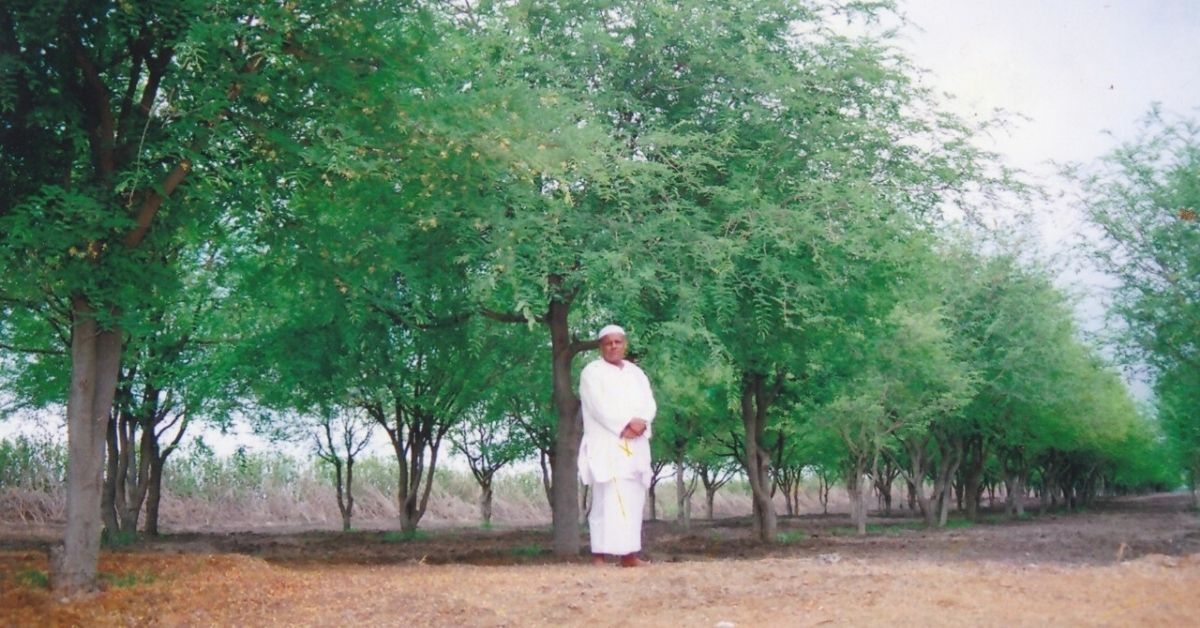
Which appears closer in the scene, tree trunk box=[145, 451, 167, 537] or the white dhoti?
the white dhoti

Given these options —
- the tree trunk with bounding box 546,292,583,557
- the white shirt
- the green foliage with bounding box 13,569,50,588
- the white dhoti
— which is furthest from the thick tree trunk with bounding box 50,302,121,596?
the tree trunk with bounding box 546,292,583,557

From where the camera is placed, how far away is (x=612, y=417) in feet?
45.0

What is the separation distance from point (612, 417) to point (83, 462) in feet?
19.2

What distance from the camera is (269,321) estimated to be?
81.5ft

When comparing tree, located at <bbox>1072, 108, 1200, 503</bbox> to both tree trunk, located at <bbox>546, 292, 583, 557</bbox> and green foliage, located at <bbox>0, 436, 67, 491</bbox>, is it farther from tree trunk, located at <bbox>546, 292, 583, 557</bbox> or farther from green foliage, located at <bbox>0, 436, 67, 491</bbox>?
green foliage, located at <bbox>0, 436, 67, 491</bbox>

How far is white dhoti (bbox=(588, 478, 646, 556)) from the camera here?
13.9 meters

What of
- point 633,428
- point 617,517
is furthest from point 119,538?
point 633,428

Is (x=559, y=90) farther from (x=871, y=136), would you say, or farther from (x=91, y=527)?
(x=91, y=527)

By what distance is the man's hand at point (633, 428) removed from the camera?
45.0 feet

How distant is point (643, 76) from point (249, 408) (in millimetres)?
16379

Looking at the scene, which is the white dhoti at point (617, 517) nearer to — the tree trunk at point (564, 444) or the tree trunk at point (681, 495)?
the tree trunk at point (564, 444)

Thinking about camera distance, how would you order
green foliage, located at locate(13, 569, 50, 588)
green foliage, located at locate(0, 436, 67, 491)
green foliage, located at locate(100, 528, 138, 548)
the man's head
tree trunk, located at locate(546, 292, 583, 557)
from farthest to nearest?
green foliage, located at locate(0, 436, 67, 491) < green foliage, located at locate(100, 528, 138, 548) < tree trunk, located at locate(546, 292, 583, 557) < the man's head < green foliage, located at locate(13, 569, 50, 588)

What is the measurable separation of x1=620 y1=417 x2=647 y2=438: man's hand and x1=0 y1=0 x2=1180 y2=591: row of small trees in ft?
7.81

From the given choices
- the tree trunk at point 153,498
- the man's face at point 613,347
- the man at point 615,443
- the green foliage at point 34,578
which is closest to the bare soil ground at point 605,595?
the green foliage at point 34,578
